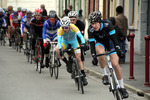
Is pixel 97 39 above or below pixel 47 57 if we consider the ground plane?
above

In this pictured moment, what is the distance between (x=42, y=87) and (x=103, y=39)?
9.68 ft

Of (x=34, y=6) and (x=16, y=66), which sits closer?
(x=16, y=66)

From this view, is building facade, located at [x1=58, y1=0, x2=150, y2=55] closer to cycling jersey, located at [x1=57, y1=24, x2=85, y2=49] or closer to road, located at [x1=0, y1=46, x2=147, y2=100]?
road, located at [x1=0, y1=46, x2=147, y2=100]

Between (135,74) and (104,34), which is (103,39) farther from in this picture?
(135,74)

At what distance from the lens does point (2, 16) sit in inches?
1067

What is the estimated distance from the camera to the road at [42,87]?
11234mm

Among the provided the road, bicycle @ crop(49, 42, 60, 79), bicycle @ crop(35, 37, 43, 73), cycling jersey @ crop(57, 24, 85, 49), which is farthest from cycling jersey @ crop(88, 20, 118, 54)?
bicycle @ crop(35, 37, 43, 73)

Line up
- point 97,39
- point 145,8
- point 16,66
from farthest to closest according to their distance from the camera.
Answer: point 145,8
point 16,66
point 97,39

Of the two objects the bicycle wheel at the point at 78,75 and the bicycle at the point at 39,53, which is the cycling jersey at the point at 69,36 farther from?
the bicycle at the point at 39,53

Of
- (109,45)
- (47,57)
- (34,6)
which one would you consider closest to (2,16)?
(47,57)

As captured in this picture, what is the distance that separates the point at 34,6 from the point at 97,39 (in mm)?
49157

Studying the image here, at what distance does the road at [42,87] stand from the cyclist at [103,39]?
1.12 meters

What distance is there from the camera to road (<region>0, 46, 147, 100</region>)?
442 inches

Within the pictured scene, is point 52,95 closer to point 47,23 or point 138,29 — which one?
point 47,23
